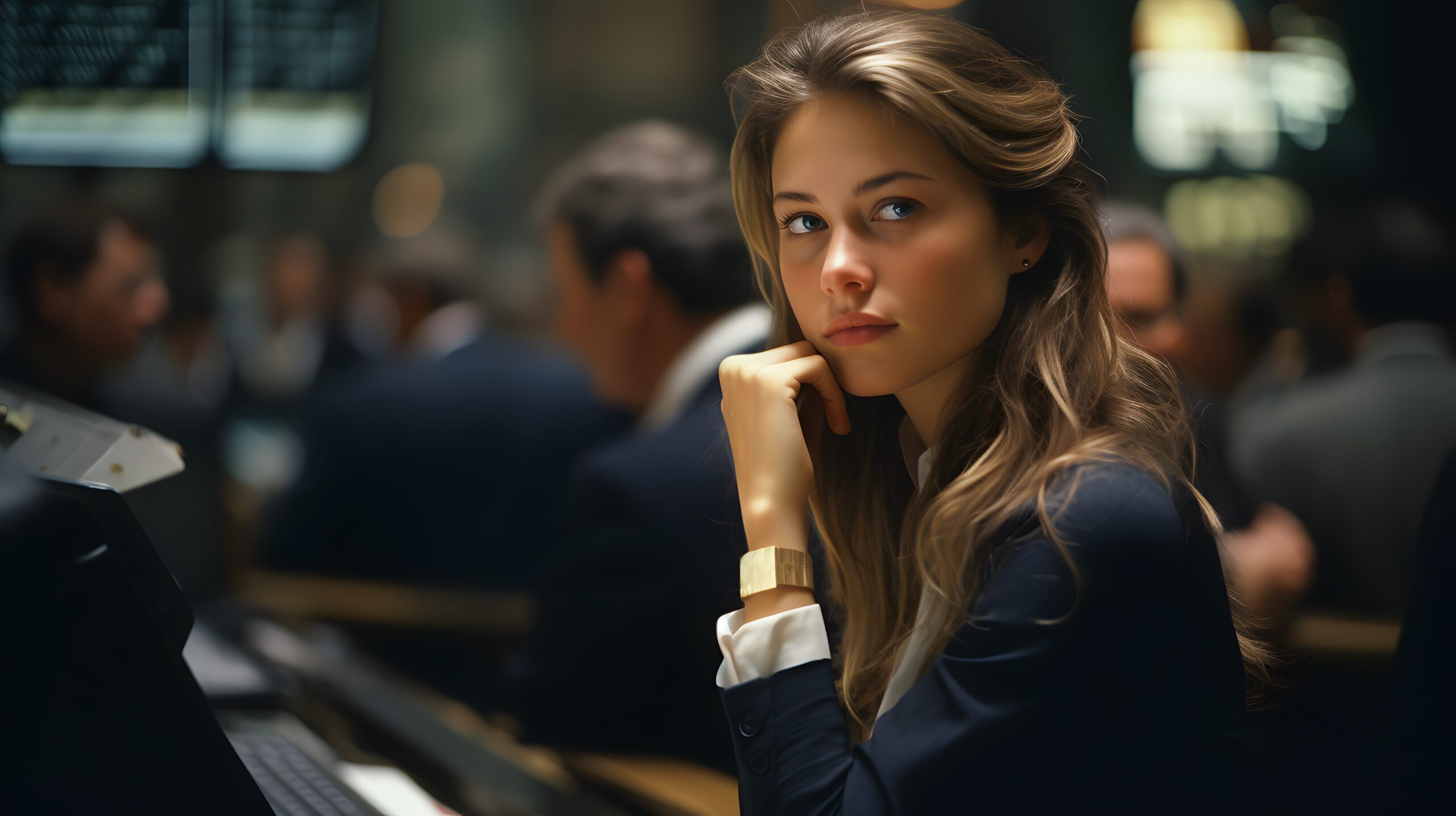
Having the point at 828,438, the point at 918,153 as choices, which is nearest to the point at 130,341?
the point at 828,438

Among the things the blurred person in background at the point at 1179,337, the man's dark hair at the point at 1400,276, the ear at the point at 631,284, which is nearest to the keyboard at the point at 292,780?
the ear at the point at 631,284

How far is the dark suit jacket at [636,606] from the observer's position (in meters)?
1.84

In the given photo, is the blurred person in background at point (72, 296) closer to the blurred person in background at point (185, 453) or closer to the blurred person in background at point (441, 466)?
the blurred person in background at point (185, 453)

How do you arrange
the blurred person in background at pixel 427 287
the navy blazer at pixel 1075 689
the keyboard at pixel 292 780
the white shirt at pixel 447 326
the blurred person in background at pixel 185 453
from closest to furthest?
the navy blazer at pixel 1075 689, the keyboard at pixel 292 780, the blurred person in background at pixel 185 453, the white shirt at pixel 447 326, the blurred person in background at pixel 427 287

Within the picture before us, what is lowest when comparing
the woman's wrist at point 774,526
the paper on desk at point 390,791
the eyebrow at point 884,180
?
the paper on desk at point 390,791

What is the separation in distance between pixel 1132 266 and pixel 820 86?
4.91 ft

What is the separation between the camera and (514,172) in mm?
3445

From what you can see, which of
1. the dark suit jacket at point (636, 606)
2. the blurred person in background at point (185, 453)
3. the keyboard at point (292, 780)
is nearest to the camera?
the keyboard at point (292, 780)

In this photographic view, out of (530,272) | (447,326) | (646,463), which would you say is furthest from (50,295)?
(530,272)

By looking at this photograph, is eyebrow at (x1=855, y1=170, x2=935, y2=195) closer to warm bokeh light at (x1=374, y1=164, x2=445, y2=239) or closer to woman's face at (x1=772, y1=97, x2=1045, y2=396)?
woman's face at (x1=772, y1=97, x2=1045, y2=396)

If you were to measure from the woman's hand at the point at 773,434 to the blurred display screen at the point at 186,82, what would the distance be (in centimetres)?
105

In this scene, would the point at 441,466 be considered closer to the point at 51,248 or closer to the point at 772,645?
the point at 51,248

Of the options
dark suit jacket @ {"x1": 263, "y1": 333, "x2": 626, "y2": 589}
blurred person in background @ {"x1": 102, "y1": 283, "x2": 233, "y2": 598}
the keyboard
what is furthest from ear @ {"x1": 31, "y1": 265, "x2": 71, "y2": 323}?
the keyboard

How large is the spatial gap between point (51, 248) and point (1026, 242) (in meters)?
2.01
